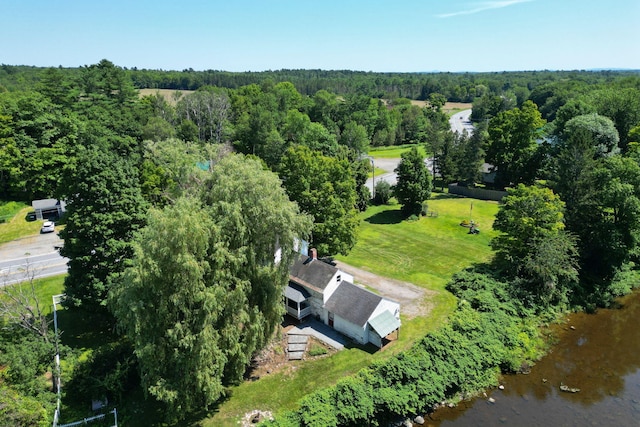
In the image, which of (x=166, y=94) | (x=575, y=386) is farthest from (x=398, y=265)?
(x=166, y=94)

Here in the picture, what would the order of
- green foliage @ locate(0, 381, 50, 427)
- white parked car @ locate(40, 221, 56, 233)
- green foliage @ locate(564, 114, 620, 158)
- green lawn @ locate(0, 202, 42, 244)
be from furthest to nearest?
green foliage @ locate(564, 114, 620, 158) < white parked car @ locate(40, 221, 56, 233) < green lawn @ locate(0, 202, 42, 244) < green foliage @ locate(0, 381, 50, 427)

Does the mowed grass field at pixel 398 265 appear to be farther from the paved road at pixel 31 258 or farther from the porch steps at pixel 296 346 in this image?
the paved road at pixel 31 258

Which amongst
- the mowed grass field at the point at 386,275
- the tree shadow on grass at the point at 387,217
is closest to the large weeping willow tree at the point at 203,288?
the mowed grass field at the point at 386,275

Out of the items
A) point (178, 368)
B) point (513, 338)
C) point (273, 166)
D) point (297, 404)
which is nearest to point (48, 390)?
point (178, 368)

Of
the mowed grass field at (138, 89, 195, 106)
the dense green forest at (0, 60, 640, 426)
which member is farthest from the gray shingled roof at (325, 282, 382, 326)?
the mowed grass field at (138, 89, 195, 106)

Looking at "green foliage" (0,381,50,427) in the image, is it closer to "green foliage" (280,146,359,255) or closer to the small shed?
"green foliage" (280,146,359,255)

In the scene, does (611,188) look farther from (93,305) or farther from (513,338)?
(93,305)

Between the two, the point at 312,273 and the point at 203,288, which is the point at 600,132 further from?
the point at 203,288
